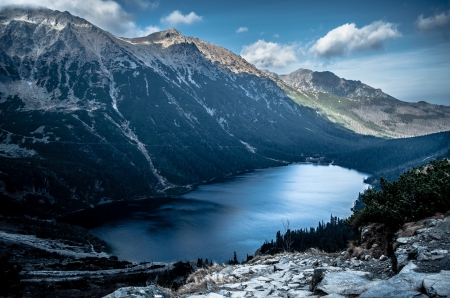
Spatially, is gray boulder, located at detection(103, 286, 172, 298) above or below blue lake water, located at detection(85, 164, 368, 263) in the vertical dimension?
above

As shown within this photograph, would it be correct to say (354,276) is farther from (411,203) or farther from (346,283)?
(411,203)

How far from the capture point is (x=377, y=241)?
14.4m

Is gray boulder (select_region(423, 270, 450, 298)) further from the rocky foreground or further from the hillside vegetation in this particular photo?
the hillside vegetation

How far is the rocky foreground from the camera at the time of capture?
8.34 metres

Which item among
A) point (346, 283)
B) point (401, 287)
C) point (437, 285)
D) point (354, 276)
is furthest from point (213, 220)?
point (437, 285)

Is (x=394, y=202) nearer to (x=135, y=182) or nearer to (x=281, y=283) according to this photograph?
(x=281, y=283)

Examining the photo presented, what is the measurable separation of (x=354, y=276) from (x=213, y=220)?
424 feet

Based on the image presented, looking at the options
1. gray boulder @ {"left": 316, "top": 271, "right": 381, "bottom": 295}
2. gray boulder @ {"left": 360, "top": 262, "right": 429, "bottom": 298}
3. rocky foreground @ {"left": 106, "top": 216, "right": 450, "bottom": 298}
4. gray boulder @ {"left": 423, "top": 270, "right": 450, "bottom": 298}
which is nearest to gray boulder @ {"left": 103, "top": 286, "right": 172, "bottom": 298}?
rocky foreground @ {"left": 106, "top": 216, "right": 450, "bottom": 298}

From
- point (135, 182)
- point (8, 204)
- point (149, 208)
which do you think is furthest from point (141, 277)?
point (135, 182)

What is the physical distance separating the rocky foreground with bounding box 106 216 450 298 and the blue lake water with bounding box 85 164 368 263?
283 ft

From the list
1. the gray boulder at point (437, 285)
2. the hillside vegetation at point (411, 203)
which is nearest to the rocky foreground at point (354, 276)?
the gray boulder at point (437, 285)

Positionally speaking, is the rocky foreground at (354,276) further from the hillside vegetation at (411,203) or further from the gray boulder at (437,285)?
the hillside vegetation at (411,203)

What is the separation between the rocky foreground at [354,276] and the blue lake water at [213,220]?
3393 inches

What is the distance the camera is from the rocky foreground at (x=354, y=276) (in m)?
8.34
